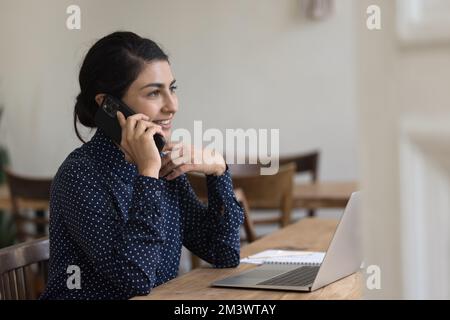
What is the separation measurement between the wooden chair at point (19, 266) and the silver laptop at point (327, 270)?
0.38 meters

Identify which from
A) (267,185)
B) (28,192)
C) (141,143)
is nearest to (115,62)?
(141,143)

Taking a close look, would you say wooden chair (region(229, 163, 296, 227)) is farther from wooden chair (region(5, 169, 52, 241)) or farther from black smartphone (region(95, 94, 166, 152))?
black smartphone (region(95, 94, 166, 152))

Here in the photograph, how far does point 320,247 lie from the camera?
1.78 meters

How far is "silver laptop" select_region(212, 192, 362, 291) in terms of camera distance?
51.6 inches

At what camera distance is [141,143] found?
144 cm

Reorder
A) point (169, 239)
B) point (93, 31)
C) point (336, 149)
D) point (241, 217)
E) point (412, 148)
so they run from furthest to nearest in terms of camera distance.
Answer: point (336, 149)
point (93, 31)
point (241, 217)
point (169, 239)
point (412, 148)

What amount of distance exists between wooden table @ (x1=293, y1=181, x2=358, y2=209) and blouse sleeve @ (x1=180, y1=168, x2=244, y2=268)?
4.09 feet

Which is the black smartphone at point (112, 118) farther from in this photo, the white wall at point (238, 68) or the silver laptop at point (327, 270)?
the white wall at point (238, 68)

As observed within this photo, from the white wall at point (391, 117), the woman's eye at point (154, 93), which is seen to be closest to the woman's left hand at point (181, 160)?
the woman's eye at point (154, 93)

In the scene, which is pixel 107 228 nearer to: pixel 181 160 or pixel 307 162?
pixel 181 160

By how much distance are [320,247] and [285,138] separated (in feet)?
8.44

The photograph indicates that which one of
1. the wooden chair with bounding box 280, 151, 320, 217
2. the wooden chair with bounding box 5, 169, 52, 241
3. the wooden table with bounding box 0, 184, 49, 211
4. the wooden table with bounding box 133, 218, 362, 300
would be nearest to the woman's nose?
the wooden table with bounding box 133, 218, 362, 300

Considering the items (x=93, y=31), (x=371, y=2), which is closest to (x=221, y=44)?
(x=93, y=31)

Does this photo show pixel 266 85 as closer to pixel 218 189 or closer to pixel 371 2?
pixel 218 189
